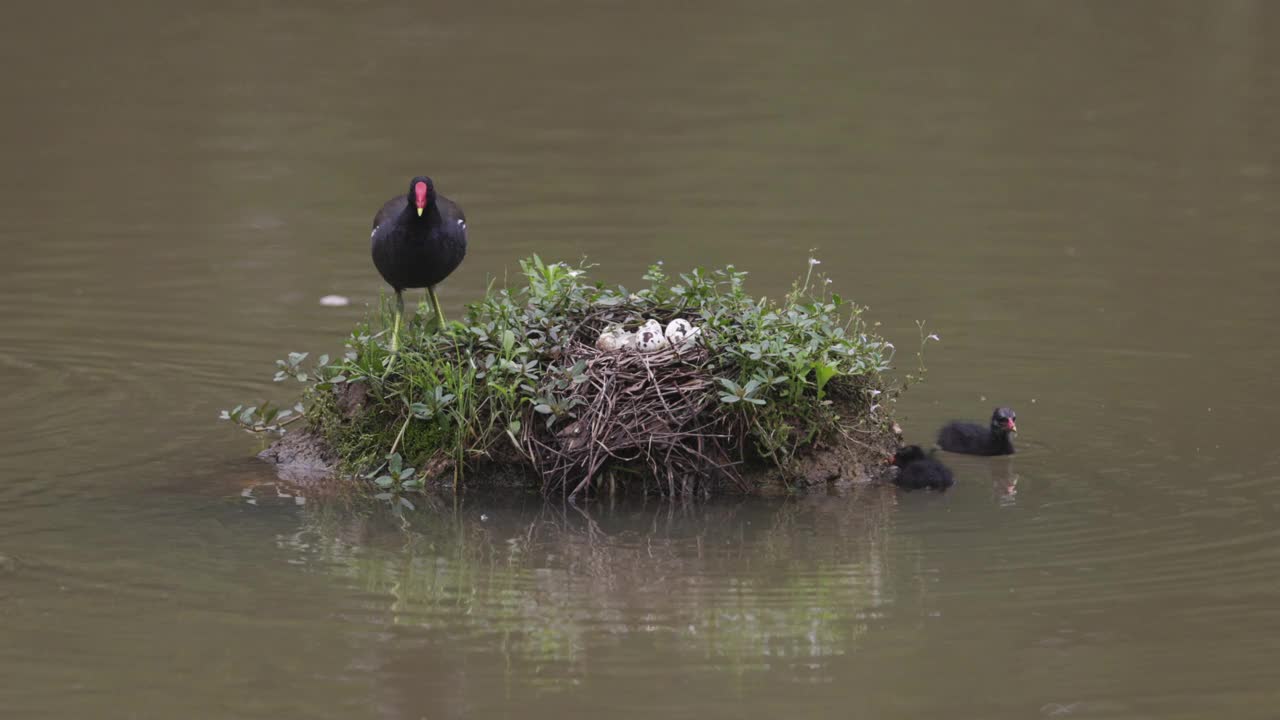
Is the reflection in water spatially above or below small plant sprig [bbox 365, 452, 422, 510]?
below

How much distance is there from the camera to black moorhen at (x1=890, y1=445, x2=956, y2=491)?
9.52 meters

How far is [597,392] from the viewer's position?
9.26m

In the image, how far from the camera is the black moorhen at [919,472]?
9.52 meters

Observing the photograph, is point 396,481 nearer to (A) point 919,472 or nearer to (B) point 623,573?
(B) point 623,573

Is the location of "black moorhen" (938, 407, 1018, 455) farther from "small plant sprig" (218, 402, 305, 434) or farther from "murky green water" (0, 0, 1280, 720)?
"small plant sprig" (218, 402, 305, 434)

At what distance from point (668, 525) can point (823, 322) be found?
4.64 feet

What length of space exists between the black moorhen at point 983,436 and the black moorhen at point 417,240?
9.88 ft

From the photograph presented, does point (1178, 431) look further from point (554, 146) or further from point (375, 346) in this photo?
point (554, 146)

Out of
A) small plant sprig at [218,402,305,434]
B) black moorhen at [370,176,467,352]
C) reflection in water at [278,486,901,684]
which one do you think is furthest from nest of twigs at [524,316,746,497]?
small plant sprig at [218,402,305,434]

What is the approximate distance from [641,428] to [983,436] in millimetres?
2170

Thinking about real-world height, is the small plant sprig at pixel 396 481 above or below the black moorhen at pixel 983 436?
below

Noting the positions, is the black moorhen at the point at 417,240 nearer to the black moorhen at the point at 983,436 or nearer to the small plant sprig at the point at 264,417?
the small plant sprig at the point at 264,417

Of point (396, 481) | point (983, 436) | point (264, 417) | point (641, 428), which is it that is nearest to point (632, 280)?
point (264, 417)

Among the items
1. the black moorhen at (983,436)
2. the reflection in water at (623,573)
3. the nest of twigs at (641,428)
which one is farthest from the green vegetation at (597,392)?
the black moorhen at (983,436)
